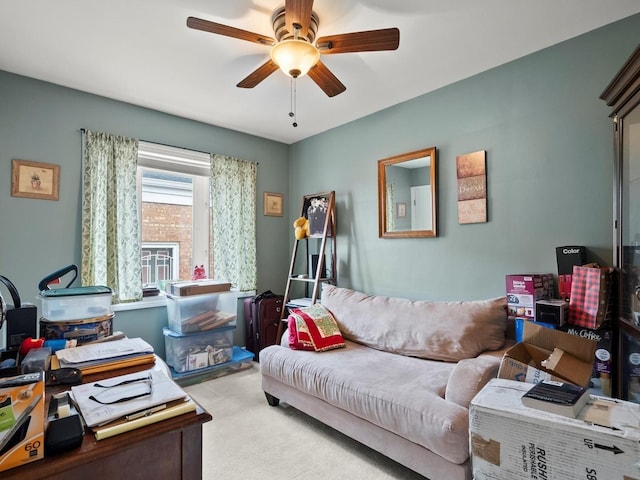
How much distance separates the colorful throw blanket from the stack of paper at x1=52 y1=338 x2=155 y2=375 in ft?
4.76

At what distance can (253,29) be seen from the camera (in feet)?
7.08

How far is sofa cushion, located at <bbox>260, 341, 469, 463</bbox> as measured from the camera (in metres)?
1.66

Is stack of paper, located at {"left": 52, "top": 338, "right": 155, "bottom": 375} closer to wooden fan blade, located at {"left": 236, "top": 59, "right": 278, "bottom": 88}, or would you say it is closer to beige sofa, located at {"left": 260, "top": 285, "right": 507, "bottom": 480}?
beige sofa, located at {"left": 260, "top": 285, "right": 507, "bottom": 480}

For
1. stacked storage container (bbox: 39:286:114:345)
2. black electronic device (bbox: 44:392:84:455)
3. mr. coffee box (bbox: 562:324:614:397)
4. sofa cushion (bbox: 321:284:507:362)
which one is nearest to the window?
stacked storage container (bbox: 39:286:114:345)

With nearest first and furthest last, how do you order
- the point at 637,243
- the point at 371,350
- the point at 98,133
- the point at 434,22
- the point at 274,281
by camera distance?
1. the point at 637,243
2. the point at 434,22
3. the point at 371,350
4. the point at 98,133
5. the point at 274,281

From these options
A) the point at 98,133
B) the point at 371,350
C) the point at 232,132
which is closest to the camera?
the point at 371,350

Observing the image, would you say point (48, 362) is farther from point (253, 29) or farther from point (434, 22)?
point (434, 22)

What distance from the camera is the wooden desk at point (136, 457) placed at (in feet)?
2.42

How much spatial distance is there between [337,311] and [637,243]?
2.09 meters

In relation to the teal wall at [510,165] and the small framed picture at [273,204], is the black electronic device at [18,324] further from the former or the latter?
the small framed picture at [273,204]

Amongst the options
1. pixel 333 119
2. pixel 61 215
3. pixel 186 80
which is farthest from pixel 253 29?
pixel 61 215

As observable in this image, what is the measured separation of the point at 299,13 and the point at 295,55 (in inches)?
9.1

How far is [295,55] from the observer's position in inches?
74.4

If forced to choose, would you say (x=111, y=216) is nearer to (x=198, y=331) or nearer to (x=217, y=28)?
(x=198, y=331)
